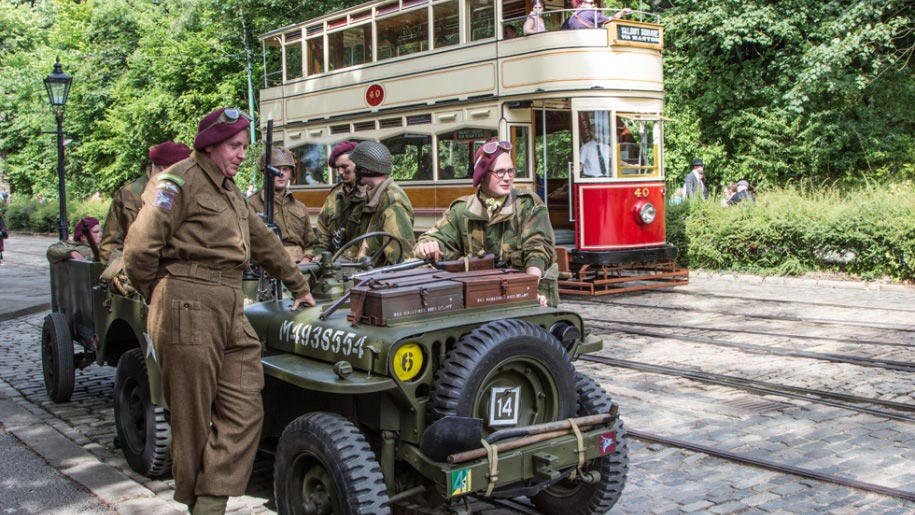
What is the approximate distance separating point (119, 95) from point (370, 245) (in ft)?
123

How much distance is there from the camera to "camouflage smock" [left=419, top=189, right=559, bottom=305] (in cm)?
523

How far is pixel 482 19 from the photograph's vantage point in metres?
14.0

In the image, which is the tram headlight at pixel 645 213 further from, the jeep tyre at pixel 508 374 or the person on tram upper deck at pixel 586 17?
the jeep tyre at pixel 508 374

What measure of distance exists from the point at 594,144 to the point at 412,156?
3408 mm

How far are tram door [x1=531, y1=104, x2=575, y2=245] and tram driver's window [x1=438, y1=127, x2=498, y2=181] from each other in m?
0.84

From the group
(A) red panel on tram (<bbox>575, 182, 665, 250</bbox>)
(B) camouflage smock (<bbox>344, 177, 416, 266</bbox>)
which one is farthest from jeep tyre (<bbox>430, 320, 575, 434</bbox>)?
(A) red panel on tram (<bbox>575, 182, 665, 250</bbox>)

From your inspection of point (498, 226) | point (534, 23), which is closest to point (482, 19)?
point (534, 23)

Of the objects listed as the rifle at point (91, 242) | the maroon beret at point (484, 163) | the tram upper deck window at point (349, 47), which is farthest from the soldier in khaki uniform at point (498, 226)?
the tram upper deck window at point (349, 47)

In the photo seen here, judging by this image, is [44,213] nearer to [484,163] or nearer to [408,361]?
[484,163]

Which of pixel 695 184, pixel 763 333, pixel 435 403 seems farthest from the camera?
pixel 695 184

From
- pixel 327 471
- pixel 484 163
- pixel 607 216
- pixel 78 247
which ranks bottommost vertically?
pixel 327 471

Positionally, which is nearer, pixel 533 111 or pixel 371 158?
pixel 371 158

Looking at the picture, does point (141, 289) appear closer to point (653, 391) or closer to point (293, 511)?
point (293, 511)

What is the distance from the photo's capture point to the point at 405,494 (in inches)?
152
